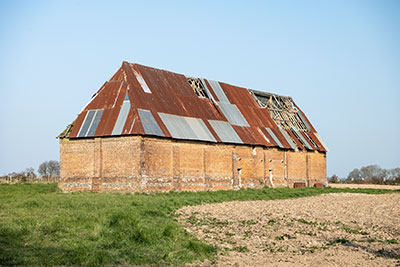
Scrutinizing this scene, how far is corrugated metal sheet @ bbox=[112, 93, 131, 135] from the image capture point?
31609mm

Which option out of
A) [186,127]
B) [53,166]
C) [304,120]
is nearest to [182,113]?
[186,127]

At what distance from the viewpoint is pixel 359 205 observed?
81.4ft

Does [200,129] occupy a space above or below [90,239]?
above

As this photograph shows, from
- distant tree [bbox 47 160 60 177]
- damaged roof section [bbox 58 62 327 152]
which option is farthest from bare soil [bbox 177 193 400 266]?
distant tree [bbox 47 160 60 177]

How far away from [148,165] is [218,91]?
1476 centimetres

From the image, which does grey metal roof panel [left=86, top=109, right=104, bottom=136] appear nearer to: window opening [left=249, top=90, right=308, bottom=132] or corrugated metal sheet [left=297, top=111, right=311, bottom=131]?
window opening [left=249, top=90, right=308, bottom=132]

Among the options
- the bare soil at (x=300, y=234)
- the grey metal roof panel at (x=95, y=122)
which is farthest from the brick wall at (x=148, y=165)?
the bare soil at (x=300, y=234)

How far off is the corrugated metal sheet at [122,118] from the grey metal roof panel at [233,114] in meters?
11.2

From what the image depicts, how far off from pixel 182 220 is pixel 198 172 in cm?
1616

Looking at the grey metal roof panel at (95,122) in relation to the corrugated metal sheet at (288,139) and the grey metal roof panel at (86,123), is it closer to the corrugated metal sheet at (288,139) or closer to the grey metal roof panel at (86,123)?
the grey metal roof panel at (86,123)

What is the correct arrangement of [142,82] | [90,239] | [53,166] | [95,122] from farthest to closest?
[53,166] < [142,82] < [95,122] < [90,239]

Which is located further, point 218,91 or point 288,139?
point 288,139

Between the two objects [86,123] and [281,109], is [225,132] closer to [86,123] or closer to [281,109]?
[86,123]

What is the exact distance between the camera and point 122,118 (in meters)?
32.2
